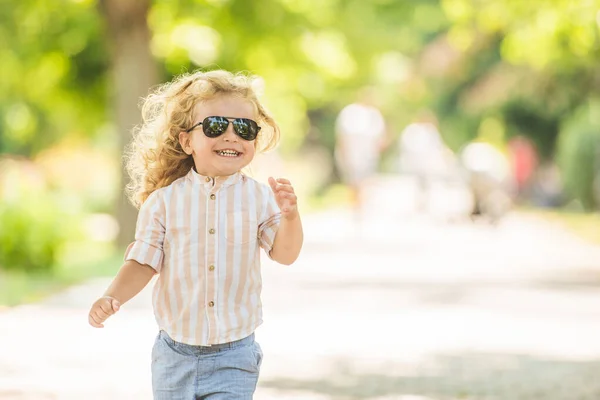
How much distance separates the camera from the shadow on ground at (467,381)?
6.58m

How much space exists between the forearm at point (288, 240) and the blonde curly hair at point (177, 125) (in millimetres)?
437

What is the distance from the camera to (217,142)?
430cm

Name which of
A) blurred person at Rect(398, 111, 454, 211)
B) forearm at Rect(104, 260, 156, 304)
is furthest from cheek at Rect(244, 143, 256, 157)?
blurred person at Rect(398, 111, 454, 211)

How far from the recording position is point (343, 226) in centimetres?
2180

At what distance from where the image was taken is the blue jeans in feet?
13.7

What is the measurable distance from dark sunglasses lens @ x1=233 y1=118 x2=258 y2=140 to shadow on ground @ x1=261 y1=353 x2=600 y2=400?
96.3 inches

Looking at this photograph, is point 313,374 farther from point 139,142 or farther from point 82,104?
point 82,104

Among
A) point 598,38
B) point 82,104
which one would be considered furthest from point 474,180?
point 598,38

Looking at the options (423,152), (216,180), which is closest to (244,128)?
(216,180)

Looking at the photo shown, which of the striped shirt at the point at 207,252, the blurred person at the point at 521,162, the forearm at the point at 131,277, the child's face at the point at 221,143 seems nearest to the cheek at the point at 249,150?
the child's face at the point at 221,143

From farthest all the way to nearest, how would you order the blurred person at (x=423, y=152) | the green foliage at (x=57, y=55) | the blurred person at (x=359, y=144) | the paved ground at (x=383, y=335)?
the blurred person at (x=423, y=152), the blurred person at (x=359, y=144), the green foliage at (x=57, y=55), the paved ground at (x=383, y=335)

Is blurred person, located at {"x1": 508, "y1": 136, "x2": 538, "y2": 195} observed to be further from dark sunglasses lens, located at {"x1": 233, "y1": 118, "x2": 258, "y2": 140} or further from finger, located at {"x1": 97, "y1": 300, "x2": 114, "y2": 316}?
finger, located at {"x1": 97, "y1": 300, "x2": 114, "y2": 316}

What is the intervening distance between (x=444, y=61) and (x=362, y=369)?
3333cm

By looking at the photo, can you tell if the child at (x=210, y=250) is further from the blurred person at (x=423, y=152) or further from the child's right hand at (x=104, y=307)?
the blurred person at (x=423, y=152)
